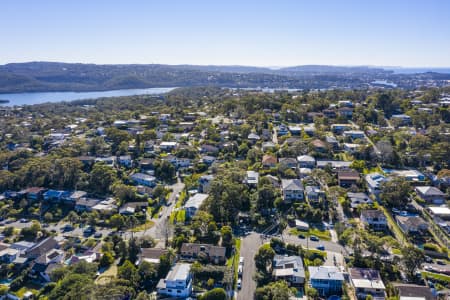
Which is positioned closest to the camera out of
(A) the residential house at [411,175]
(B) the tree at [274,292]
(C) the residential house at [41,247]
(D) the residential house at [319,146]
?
(B) the tree at [274,292]

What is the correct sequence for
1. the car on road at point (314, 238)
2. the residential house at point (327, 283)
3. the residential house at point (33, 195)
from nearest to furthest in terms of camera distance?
the residential house at point (327, 283)
the car on road at point (314, 238)
the residential house at point (33, 195)

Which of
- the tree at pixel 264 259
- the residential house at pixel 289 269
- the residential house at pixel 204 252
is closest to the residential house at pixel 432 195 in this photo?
the residential house at pixel 289 269

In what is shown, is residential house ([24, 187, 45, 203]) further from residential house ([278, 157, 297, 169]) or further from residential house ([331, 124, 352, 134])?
residential house ([331, 124, 352, 134])

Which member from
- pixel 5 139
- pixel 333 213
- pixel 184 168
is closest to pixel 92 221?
pixel 184 168

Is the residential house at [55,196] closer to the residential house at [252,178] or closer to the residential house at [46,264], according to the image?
the residential house at [46,264]

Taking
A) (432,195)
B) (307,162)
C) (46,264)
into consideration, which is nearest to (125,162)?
(46,264)

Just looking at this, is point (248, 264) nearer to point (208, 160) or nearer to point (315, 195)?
point (315, 195)

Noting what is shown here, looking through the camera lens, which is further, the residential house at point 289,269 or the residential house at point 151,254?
the residential house at point 151,254

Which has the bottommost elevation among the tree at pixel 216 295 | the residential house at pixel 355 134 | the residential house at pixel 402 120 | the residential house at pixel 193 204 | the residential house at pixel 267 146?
the tree at pixel 216 295
